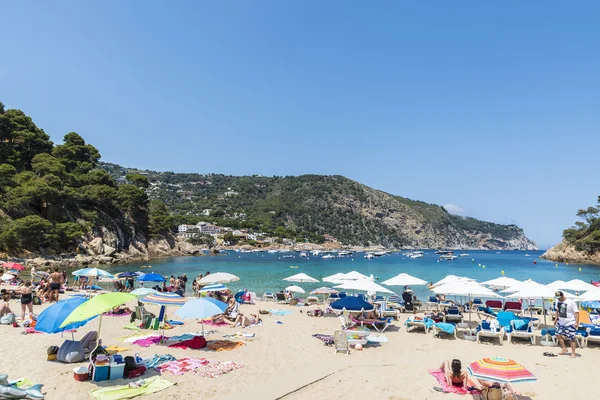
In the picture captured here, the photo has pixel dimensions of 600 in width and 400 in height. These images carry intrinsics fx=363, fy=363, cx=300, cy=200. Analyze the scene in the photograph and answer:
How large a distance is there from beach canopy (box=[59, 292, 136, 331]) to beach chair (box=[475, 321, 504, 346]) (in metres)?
10.8

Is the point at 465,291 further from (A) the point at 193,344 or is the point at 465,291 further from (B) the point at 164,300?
(B) the point at 164,300

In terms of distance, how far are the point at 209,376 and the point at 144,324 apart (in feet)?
20.0

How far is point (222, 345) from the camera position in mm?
10930

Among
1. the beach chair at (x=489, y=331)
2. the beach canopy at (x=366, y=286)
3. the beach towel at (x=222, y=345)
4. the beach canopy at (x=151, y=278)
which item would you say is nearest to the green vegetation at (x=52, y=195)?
the beach canopy at (x=151, y=278)

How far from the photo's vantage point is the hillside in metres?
70.0

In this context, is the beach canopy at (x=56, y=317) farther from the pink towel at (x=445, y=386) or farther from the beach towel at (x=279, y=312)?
the beach towel at (x=279, y=312)

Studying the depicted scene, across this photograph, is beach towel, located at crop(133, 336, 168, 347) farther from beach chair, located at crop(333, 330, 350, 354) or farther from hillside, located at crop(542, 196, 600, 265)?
hillside, located at crop(542, 196, 600, 265)

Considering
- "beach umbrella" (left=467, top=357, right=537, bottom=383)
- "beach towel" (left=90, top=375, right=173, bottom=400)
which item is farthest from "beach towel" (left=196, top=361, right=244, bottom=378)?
"beach umbrella" (left=467, top=357, right=537, bottom=383)

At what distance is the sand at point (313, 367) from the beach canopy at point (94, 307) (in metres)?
1.32

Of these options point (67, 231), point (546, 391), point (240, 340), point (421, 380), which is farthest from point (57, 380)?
point (67, 231)

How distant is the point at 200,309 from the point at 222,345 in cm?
193

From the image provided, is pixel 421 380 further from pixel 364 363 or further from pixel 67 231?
pixel 67 231

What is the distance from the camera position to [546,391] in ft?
24.6

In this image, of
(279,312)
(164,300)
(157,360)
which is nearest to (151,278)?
(279,312)
